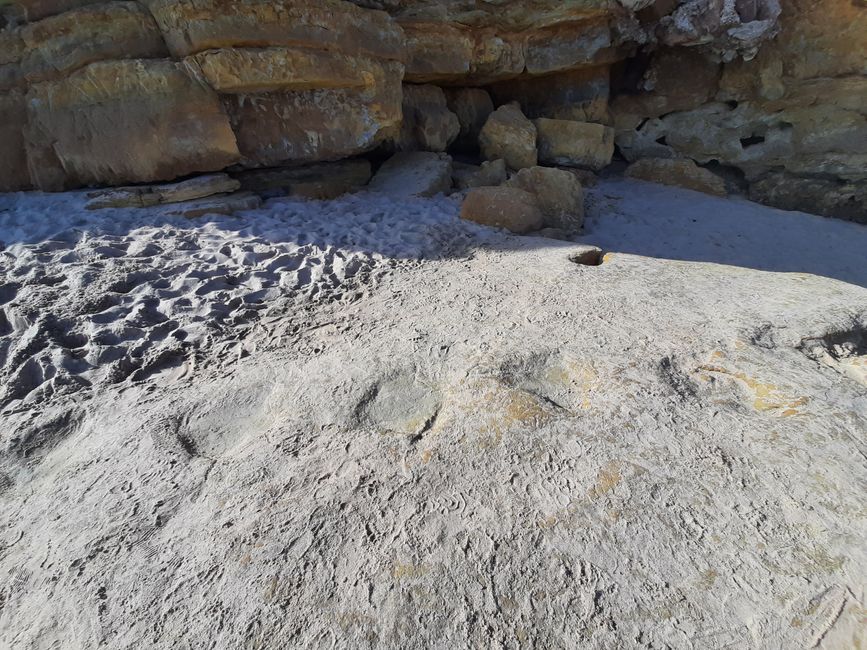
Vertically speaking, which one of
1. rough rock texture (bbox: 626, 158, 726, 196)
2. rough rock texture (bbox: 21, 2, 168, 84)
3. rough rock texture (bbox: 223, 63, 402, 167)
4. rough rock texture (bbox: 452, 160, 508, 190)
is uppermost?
rough rock texture (bbox: 21, 2, 168, 84)

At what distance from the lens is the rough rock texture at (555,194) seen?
12.7 feet

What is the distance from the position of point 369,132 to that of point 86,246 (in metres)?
2.25

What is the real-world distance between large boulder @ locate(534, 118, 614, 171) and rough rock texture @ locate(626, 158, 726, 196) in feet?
1.66

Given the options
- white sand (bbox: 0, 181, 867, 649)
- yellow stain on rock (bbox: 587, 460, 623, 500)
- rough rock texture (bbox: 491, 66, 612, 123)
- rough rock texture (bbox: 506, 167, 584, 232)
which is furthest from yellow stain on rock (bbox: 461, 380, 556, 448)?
rough rock texture (bbox: 491, 66, 612, 123)

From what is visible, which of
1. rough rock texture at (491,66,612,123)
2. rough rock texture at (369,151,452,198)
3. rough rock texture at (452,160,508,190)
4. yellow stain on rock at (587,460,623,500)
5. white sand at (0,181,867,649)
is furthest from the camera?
rough rock texture at (491,66,612,123)

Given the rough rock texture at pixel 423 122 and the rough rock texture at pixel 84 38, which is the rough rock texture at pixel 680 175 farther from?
the rough rock texture at pixel 84 38

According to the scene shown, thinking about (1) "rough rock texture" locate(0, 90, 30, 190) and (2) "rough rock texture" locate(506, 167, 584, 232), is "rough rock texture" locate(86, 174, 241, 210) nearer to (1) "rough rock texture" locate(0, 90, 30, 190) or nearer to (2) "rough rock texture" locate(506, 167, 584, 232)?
(1) "rough rock texture" locate(0, 90, 30, 190)

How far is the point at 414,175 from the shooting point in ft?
14.3

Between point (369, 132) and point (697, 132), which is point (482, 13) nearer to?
point (369, 132)

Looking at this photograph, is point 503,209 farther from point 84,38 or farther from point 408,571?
point 84,38

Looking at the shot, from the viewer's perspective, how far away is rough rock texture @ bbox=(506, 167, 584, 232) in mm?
3865

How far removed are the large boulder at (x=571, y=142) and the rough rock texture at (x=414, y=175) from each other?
128 centimetres

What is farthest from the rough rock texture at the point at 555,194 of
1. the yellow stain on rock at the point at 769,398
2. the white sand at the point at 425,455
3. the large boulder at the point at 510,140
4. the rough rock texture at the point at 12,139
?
the rough rock texture at the point at 12,139

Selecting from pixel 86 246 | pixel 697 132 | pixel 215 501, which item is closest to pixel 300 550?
pixel 215 501
